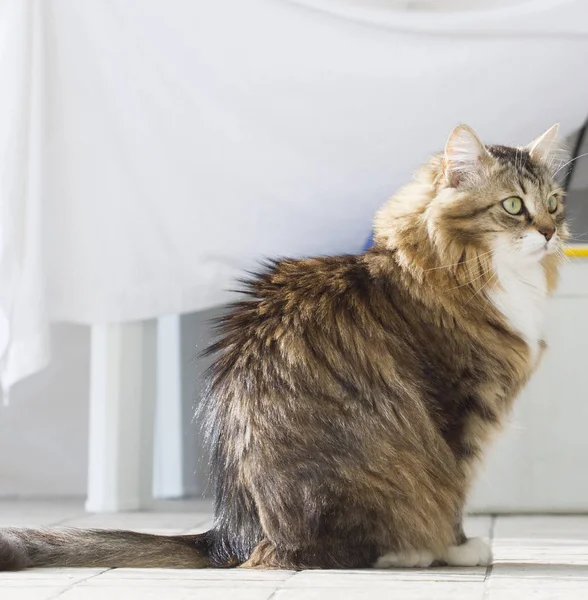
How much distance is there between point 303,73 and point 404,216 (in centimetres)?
67

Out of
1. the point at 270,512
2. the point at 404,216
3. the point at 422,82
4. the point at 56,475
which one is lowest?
the point at 56,475

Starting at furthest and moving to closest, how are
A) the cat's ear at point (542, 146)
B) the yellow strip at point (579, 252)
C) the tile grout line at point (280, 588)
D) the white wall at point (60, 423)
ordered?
the white wall at point (60, 423), the yellow strip at point (579, 252), the cat's ear at point (542, 146), the tile grout line at point (280, 588)

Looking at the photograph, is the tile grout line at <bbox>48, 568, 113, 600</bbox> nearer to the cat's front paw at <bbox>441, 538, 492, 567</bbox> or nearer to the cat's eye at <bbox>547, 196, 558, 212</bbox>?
the cat's front paw at <bbox>441, 538, 492, 567</bbox>

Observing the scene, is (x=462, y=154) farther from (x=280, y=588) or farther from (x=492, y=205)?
(x=280, y=588)

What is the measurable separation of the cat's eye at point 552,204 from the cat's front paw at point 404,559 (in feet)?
2.10

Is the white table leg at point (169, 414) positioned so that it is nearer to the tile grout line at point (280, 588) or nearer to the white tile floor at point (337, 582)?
the white tile floor at point (337, 582)

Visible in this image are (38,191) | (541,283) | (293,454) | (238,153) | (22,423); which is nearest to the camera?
(293,454)

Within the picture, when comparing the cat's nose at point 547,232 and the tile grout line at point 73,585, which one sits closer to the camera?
the tile grout line at point 73,585

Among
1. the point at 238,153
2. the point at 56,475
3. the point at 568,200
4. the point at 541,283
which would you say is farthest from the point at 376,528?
the point at 56,475

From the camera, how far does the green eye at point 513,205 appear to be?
1.66 metres

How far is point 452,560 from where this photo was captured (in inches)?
63.4

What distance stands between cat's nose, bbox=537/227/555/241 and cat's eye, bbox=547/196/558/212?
0.07 meters

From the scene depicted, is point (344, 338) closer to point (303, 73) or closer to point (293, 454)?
point (293, 454)

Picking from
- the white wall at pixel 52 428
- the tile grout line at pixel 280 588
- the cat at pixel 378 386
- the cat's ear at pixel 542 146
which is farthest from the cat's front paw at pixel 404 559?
the white wall at pixel 52 428
